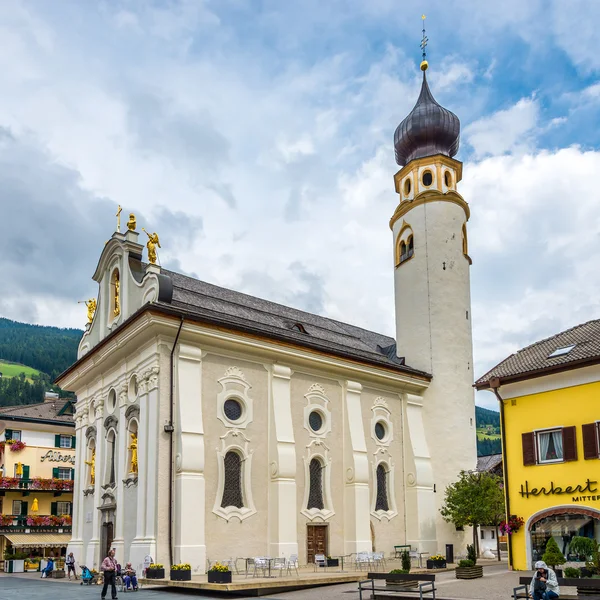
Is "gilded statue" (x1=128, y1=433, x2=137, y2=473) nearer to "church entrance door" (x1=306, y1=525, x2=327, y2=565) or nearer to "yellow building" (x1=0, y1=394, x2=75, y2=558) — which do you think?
"church entrance door" (x1=306, y1=525, x2=327, y2=565)

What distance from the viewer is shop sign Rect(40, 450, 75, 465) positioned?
48.5m

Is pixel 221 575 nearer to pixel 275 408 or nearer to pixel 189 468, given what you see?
pixel 189 468

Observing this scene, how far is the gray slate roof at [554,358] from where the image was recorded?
23.9 m

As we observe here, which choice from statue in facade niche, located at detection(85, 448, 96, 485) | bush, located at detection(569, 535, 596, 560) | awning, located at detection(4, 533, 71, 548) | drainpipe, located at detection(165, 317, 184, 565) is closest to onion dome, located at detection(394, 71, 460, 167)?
drainpipe, located at detection(165, 317, 184, 565)

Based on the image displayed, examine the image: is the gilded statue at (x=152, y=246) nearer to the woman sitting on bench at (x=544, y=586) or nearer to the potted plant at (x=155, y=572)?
the potted plant at (x=155, y=572)

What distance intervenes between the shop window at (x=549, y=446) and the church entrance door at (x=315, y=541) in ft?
34.0

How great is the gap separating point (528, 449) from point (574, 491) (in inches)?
84.2

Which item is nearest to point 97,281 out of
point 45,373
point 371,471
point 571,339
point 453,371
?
point 371,471

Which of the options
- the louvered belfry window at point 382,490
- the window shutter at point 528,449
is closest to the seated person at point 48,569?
the louvered belfry window at point 382,490

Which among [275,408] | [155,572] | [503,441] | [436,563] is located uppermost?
[275,408]

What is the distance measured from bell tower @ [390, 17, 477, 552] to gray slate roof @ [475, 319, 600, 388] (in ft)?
35.4

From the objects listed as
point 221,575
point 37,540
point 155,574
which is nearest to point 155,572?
point 155,574

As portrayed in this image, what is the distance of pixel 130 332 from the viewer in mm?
29484

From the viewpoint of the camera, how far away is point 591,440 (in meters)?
23.1
